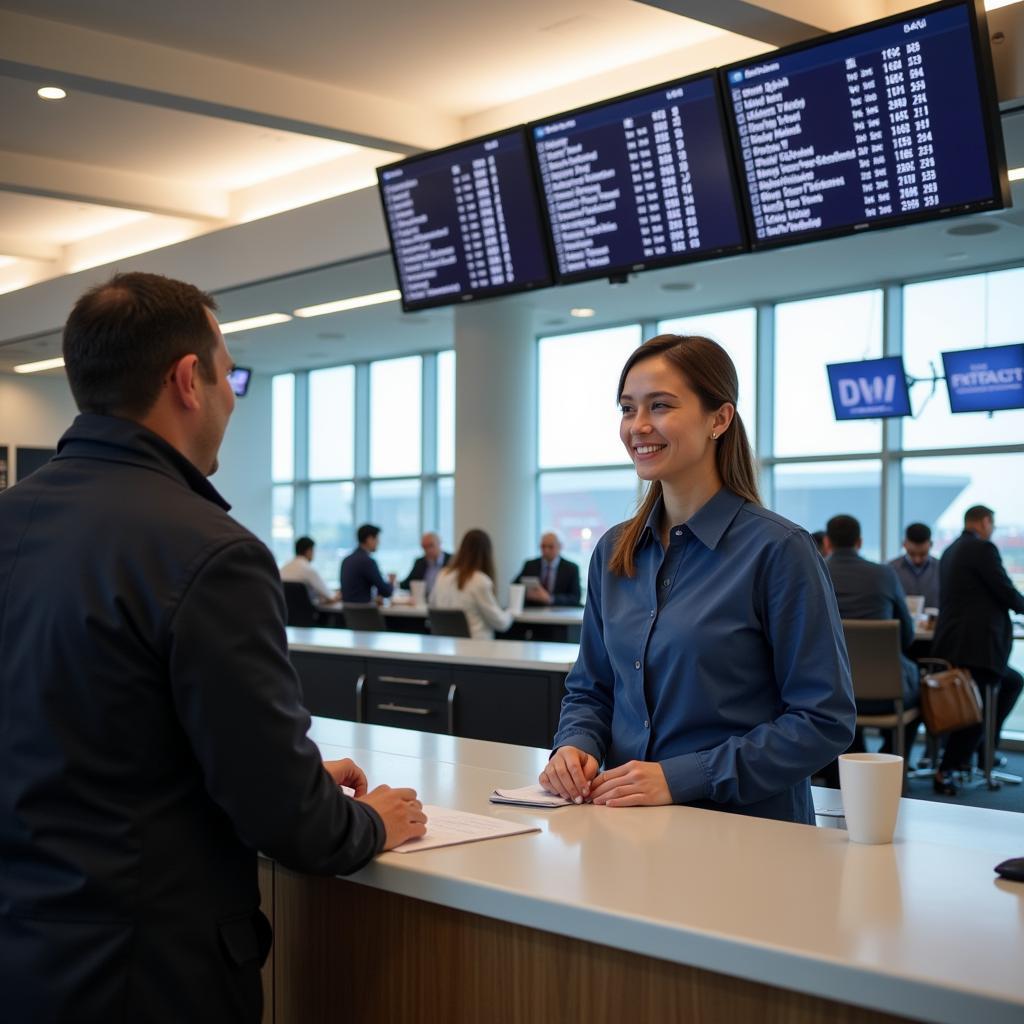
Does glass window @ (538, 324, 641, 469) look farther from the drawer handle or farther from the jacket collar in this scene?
the jacket collar

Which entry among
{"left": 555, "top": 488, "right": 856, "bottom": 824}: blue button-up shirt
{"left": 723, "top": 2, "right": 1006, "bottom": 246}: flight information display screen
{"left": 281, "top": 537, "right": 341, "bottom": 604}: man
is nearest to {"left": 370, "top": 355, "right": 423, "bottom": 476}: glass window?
{"left": 281, "top": 537, "right": 341, "bottom": 604}: man

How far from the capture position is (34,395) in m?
13.2

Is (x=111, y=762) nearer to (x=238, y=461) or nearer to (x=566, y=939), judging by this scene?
A: (x=566, y=939)

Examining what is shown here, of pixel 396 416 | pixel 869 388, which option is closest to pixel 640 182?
pixel 869 388

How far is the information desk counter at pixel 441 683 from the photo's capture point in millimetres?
4062

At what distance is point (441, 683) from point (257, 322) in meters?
6.48

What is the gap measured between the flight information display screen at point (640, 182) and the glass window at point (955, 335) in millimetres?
4960

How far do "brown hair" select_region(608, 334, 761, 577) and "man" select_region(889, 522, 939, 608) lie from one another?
19.9 ft

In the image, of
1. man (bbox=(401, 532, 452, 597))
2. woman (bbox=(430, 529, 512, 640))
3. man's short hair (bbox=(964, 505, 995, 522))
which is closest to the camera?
woman (bbox=(430, 529, 512, 640))

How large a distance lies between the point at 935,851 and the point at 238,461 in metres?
13.1

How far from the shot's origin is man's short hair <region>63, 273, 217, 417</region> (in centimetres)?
131

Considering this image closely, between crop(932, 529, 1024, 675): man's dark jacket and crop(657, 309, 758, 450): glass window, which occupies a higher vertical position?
crop(657, 309, 758, 450): glass window

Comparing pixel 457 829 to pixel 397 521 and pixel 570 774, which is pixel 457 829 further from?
pixel 397 521

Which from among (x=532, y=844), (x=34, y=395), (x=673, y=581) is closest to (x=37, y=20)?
(x=673, y=581)
